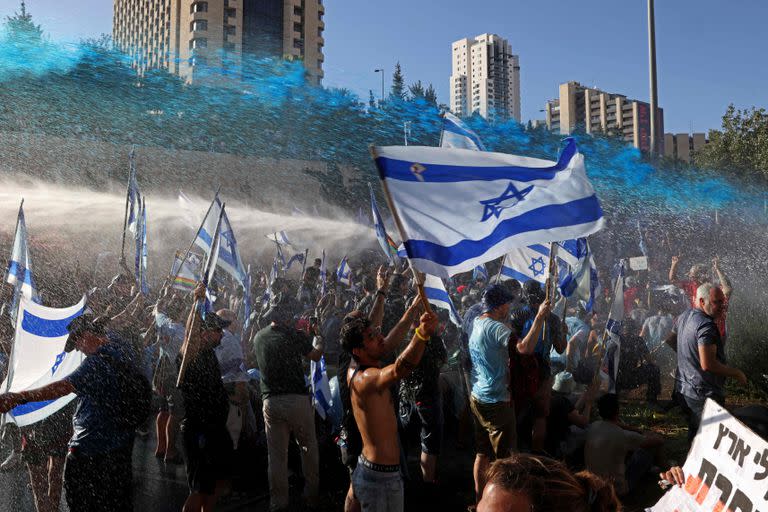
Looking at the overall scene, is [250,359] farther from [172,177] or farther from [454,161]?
[172,177]

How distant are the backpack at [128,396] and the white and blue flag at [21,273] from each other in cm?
166

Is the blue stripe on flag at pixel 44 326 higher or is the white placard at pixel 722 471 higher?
the blue stripe on flag at pixel 44 326

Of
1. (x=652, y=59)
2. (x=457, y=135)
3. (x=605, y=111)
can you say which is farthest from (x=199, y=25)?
(x=605, y=111)

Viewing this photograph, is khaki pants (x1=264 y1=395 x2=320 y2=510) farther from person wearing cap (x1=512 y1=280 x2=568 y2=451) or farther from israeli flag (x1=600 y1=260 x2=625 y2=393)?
israeli flag (x1=600 y1=260 x2=625 y2=393)

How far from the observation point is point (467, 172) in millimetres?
3848

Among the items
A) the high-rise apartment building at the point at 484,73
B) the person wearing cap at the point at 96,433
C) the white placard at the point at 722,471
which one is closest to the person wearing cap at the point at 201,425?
the person wearing cap at the point at 96,433

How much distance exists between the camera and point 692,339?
14.8 feet

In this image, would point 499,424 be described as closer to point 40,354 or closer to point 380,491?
point 380,491

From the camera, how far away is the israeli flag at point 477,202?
3.50m

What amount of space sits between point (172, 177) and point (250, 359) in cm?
2562

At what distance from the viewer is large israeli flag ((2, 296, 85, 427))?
170 inches

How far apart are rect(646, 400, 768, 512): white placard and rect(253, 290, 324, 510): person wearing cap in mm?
2904

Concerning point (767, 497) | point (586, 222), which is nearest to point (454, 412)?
point (586, 222)

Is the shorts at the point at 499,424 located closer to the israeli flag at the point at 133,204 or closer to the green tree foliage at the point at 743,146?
the israeli flag at the point at 133,204
